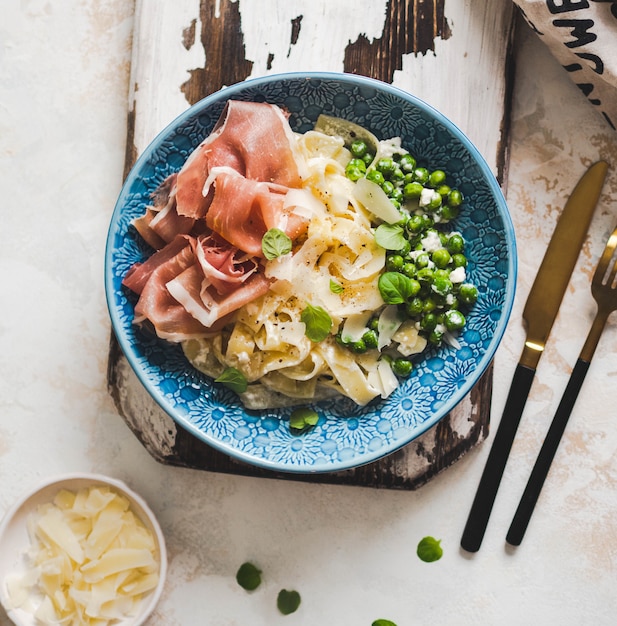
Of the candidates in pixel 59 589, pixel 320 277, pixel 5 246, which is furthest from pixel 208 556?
pixel 5 246

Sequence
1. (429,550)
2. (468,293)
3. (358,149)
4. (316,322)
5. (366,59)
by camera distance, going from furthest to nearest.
Result: 1. (429,550)
2. (366,59)
3. (358,149)
4. (468,293)
5. (316,322)

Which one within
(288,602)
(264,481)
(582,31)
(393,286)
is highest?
(582,31)

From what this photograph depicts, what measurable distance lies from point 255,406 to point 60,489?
0.98 m

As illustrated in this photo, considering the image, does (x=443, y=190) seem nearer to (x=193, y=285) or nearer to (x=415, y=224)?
(x=415, y=224)

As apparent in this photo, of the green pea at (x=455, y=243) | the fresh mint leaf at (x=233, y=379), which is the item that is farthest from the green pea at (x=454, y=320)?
the fresh mint leaf at (x=233, y=379)

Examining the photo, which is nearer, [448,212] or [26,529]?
[448,212]

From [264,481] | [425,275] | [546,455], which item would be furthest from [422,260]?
[264,481]

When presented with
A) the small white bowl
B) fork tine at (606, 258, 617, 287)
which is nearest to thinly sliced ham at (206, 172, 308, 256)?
the small white bowl

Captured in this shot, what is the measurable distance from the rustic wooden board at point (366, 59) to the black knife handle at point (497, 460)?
0.09 metres

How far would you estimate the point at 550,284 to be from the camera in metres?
2.79

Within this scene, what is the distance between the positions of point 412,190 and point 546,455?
4.08ft

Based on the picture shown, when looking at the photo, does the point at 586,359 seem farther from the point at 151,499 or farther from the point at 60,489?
the point at 60,489

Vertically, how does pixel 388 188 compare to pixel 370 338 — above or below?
above

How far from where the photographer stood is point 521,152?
9.48ft
